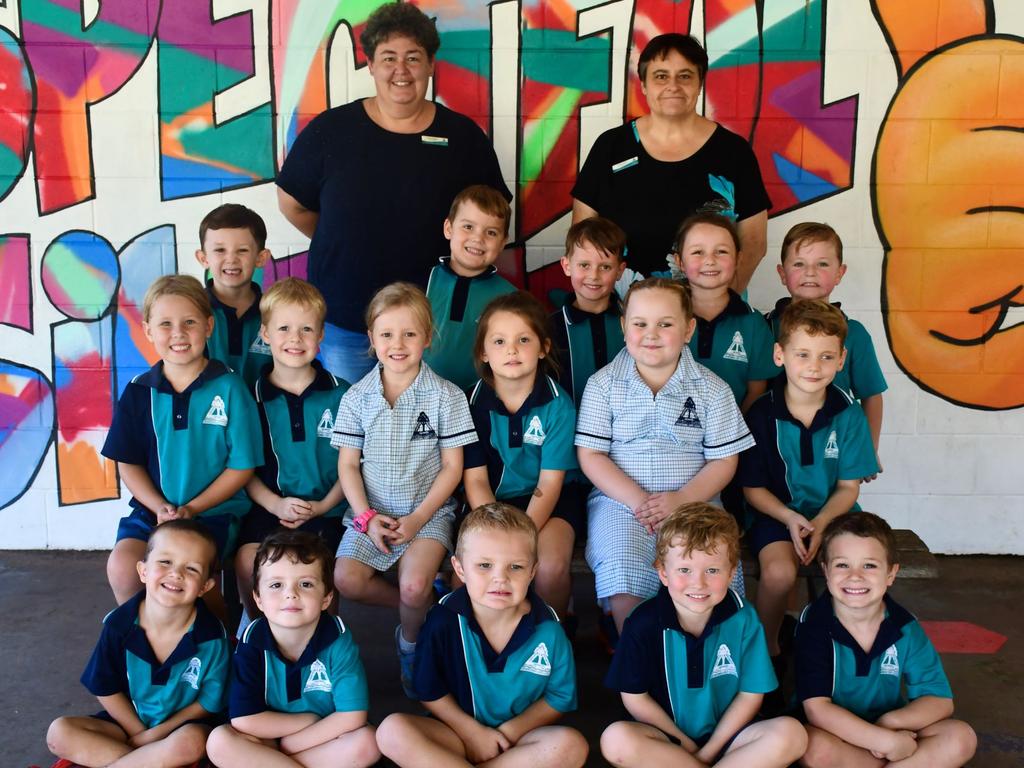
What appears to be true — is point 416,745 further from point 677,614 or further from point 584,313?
point 584,313

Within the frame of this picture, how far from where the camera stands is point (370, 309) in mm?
3342

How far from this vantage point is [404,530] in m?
3.25

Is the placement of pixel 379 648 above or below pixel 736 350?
below

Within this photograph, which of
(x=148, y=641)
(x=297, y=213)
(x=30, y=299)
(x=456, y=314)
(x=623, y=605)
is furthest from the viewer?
(x=30, y=299)

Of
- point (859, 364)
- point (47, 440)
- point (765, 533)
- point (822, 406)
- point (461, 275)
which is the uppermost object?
point (461, 275)

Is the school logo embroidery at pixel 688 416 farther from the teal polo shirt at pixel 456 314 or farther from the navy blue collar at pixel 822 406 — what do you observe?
the teal polo shirt at pixel 456 314

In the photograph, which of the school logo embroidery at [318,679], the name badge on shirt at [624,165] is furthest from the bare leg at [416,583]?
the name badge on shirt at [624,165]

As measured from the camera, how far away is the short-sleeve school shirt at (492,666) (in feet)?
9.11

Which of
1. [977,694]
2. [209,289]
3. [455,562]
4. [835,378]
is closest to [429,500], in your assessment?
[455,562]

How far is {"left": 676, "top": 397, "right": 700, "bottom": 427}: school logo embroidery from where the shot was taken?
10.8ft

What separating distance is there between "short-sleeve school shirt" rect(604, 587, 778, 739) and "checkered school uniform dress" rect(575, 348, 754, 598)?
464 mm

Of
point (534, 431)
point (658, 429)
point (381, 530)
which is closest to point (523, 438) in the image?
point (534, 431)

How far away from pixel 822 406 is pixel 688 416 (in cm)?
44

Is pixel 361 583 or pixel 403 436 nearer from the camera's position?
pixel 361 583
